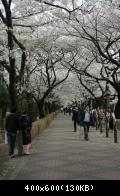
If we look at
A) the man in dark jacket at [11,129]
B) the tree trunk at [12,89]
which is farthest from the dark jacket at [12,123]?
the tree trunk at [12,89]

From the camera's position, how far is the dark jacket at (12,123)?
15.9m

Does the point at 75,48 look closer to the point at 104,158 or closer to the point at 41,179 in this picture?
the point at 104,158

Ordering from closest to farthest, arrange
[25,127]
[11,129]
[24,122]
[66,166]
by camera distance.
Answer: [66,166], [11,129], [24,122], [25,127]

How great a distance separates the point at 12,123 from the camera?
1590cm

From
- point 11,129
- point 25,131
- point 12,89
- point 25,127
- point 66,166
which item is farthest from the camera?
point 12,89

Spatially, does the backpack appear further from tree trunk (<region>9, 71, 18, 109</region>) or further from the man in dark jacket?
tree trunk (<region>9, 71, 18, 109</region>)

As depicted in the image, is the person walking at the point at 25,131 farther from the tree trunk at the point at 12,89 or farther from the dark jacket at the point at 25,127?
the tree trunk at the point at 12,89

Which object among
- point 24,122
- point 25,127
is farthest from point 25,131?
point 24,122

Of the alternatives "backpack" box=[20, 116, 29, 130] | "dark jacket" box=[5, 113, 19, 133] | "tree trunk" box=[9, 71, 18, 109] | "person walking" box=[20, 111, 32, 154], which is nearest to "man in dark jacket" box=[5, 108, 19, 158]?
"dark jacket" box=[5, 113, 19, 133]

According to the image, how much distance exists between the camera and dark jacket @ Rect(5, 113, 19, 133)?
624 inches

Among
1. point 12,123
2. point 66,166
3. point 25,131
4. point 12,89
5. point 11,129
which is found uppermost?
point 12,89

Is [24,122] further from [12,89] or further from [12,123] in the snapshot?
[12,89]

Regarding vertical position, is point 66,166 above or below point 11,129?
below
